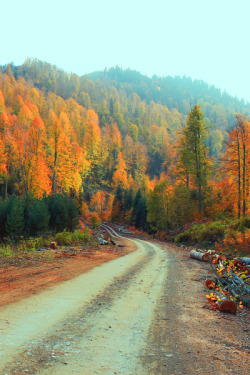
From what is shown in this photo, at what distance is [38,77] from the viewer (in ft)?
441

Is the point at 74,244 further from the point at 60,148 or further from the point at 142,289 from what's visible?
the point at 60,148

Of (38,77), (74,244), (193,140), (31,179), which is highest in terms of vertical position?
(38,77)

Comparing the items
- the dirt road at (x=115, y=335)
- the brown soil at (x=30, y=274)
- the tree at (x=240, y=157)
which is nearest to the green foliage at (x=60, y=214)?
the brown soil at (x=30, y=274)

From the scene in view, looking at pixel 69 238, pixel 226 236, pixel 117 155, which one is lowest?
pixel 69 238

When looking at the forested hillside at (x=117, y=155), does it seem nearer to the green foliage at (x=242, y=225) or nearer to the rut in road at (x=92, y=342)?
the green foliage at (x=242, y=225)

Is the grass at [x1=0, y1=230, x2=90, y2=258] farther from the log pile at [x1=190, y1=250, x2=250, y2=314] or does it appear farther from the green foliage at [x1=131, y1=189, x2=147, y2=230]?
the green foliage at [x1=131, y1=189, x2=147, y2=230]

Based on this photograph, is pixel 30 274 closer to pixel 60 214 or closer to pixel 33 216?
pixel 33 216

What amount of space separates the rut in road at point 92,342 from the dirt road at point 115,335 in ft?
0.03

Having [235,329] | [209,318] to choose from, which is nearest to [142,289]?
[209,318]

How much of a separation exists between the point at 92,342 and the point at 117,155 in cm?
8741

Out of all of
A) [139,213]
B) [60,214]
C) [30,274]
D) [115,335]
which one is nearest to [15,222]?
[60,214]

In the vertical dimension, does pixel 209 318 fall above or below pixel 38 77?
below

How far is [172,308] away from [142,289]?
4.95ft

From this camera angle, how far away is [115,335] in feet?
11.9
